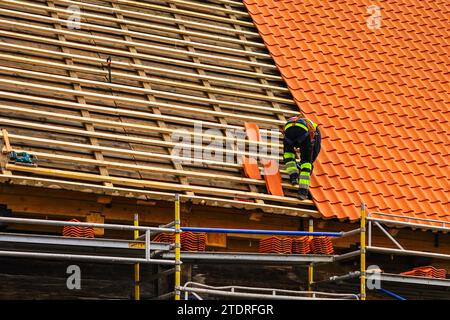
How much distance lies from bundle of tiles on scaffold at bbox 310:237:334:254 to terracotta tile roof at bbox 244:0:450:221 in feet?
2.48

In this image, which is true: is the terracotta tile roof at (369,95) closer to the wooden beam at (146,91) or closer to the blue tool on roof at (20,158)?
the wooden beam at (146,91)

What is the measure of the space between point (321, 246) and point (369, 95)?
486 cm

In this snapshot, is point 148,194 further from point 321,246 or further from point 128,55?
point 128,55

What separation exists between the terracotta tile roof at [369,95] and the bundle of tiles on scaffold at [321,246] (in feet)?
2.48

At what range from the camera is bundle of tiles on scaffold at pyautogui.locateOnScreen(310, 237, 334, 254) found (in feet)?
59.8

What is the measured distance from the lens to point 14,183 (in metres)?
17.1

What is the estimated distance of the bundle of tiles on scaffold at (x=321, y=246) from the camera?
59.8ft

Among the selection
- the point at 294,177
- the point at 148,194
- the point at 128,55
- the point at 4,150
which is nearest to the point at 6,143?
the point at 4,150

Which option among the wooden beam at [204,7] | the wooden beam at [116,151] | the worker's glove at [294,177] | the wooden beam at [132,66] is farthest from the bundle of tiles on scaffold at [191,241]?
the wooden beam at [204,7]

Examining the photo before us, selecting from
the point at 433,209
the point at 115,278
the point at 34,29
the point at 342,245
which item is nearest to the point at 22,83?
the point at 34,29

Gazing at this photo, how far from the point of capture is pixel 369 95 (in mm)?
22391

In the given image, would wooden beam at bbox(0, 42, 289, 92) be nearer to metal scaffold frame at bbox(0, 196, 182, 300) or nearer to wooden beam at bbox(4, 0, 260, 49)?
wooden beam at bbox(4, 0, 260, 49)

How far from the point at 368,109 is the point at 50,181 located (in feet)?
22.2
